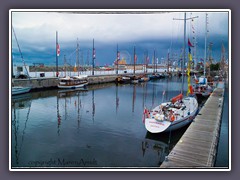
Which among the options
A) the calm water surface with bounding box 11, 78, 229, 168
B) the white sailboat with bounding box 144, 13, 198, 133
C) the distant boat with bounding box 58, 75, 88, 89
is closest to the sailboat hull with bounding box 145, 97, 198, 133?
the white sailboat with bounding box 144, 13, 198, 133

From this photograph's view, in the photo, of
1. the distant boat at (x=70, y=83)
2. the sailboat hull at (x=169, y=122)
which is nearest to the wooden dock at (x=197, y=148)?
the sailboat hull at (x=169, y=122)

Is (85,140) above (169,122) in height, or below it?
below

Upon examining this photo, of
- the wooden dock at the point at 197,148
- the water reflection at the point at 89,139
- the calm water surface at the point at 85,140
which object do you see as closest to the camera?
the wooden dock at the point at 197,148

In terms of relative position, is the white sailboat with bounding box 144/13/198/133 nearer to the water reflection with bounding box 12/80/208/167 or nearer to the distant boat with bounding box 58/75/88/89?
the water reflection with bounding box 12/80/208/167

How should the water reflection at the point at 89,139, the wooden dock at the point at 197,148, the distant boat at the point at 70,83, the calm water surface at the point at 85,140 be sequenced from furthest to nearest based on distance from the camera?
the distant boat at the point at 70,83, the water reflection at the point at 89,139, the calm water surface at the point at 85,140, the wooden dock at the point at 197,148

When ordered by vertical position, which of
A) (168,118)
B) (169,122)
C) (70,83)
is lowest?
(169,122)

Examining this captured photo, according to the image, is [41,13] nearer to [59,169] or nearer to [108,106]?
[59,169]

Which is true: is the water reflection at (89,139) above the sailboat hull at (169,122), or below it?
below

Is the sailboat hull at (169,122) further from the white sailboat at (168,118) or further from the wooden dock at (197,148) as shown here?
the wooden dock at (197,148)

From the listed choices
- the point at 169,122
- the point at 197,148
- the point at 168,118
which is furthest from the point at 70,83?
the point at 197,148

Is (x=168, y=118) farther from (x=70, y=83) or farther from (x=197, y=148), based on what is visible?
(x=70, y=83)

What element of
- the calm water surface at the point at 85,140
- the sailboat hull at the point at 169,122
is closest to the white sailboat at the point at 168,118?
the sailboat hull at the point at 169,122

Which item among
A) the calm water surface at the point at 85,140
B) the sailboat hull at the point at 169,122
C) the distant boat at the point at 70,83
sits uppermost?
the distant boat at the point at 70,83

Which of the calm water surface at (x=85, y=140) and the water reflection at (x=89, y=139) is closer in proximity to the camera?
the calm water surface at (x=85, y=140)
